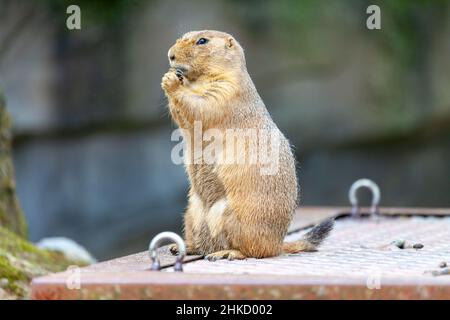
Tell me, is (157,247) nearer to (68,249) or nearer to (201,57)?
(201,57)

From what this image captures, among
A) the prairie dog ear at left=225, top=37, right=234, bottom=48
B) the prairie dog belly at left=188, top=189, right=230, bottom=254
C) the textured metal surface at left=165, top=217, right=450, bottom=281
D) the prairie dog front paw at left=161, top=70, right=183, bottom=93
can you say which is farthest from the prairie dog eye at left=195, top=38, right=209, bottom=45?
the textured metal surface at left=165, top=217, right=450, bottom=281

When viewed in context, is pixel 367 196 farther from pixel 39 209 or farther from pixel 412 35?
pixel 39 209

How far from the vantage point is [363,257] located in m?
5.49

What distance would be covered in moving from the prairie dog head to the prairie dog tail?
1155 millimetres

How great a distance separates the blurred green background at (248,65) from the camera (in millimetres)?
12586

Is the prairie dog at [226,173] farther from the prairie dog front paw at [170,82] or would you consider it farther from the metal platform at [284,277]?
the metal platform at [284,277]

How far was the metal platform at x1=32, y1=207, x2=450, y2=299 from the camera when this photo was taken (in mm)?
4070

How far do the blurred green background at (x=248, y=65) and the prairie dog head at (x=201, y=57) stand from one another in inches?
255

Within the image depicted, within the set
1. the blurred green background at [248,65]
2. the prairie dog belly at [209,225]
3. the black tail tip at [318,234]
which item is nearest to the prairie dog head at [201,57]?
the prairie dog belly at [209,225]

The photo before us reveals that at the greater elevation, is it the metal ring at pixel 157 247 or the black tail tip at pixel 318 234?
the metal ring at pixel 157 247

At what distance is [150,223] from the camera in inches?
520

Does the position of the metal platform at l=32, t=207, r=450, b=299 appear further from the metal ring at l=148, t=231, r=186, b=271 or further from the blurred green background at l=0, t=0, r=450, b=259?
the blurred green background at l=0, t=0, r=450, b=259

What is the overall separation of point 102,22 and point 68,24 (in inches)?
20.6
